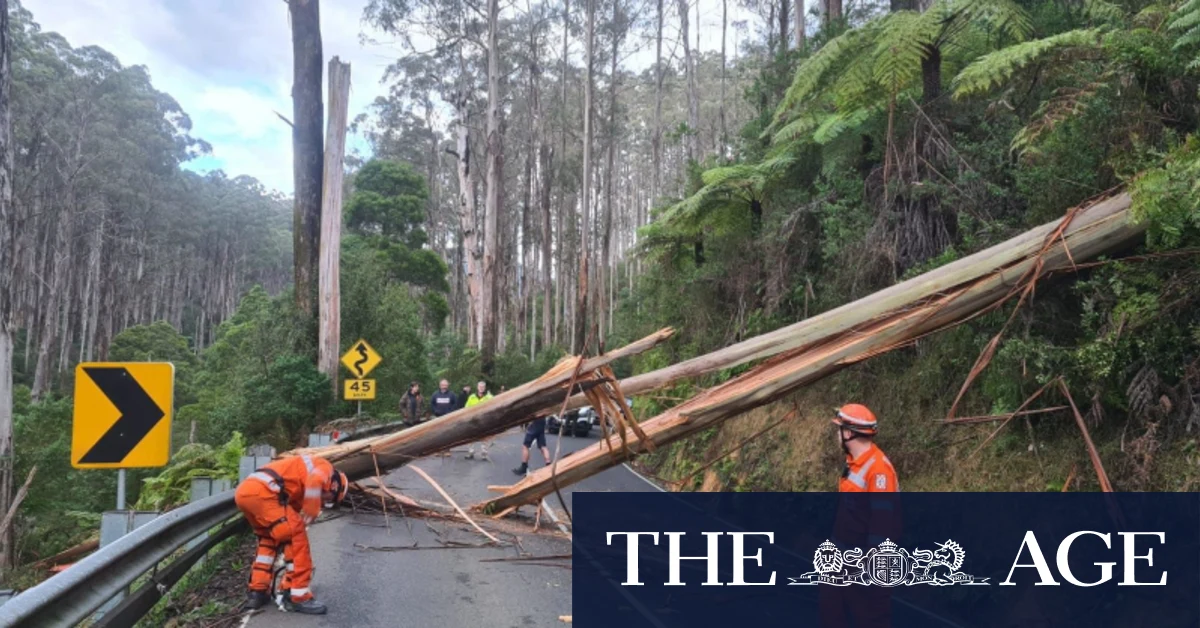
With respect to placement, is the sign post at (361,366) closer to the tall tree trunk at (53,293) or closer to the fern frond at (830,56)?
the fern frond at (830,56)

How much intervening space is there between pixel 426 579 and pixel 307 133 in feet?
44.2

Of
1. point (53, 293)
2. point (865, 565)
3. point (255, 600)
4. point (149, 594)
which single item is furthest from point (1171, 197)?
point (53, 293)

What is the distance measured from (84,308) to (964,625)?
57.6m

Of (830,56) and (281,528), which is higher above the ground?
(830,56)

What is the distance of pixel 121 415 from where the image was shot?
5.75 metres

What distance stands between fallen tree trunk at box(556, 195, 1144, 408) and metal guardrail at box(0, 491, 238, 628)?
3.05 metres

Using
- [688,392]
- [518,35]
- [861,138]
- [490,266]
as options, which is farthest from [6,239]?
[518,35]

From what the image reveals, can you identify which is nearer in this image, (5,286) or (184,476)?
(184,476)

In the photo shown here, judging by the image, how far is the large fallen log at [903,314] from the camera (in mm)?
6418

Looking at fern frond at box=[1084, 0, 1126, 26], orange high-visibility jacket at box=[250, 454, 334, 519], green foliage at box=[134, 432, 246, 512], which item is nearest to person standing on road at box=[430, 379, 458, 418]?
green foliage at box=[134, 432, 246, 512]

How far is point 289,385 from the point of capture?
18.4 m

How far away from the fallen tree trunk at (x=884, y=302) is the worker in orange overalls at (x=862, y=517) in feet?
6.31

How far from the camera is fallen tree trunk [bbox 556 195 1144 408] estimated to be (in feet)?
21.4

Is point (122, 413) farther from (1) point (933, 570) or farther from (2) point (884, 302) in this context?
(1) point (933, 570)
